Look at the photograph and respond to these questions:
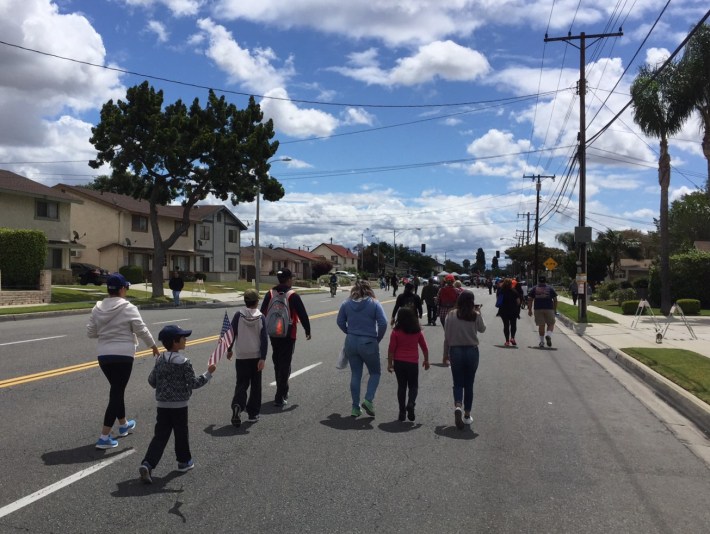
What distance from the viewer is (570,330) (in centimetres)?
2320

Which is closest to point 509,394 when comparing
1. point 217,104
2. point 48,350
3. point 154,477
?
point 154,477

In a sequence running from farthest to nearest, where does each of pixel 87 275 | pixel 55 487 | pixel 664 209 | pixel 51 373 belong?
pixel 87 275 → pixel 664 209 → pixel 51 373 → pixel 55 487

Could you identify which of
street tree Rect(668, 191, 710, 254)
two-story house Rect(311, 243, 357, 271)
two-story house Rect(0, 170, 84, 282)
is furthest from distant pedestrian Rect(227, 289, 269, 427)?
two-story house Rect(311, 243, 357, 271)

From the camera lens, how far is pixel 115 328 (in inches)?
Result: 248

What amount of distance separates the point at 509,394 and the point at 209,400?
4.33 m

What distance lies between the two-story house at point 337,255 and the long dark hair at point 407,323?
129218 mm

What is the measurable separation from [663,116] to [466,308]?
25406 millimetres

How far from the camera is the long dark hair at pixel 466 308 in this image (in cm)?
776

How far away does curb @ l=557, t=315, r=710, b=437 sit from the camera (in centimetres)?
849

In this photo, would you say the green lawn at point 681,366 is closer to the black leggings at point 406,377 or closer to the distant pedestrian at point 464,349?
the distant pedestrian at point 464,349

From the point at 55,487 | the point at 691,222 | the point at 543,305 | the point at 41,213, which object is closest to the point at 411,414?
the point at 55,487

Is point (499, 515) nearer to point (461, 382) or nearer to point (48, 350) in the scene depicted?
point (461, 382)

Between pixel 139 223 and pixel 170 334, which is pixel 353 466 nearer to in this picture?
pixel 170 334

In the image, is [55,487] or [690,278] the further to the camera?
[690,278]
